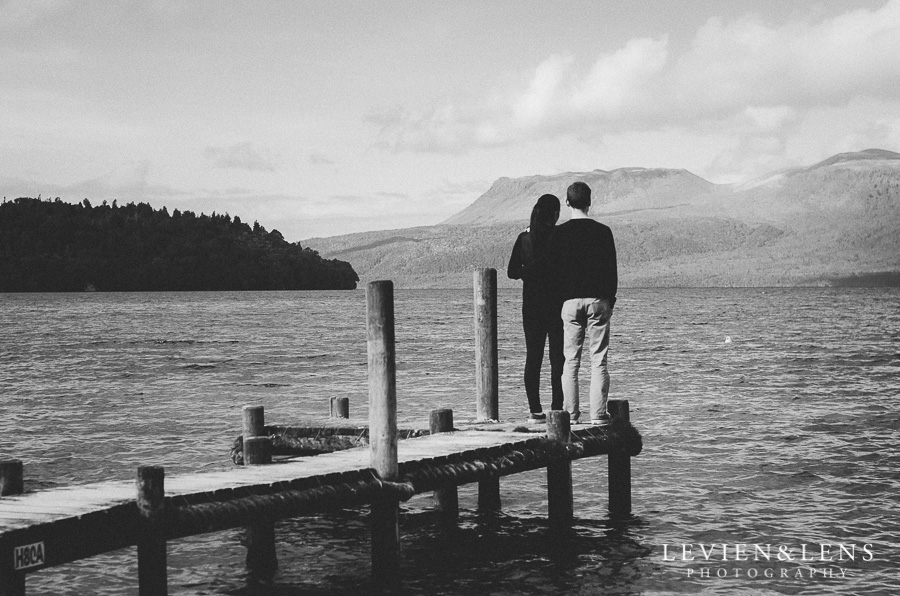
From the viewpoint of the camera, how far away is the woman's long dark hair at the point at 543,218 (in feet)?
40.4

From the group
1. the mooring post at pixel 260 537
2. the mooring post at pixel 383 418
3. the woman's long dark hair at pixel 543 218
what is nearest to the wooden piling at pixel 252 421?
the mooring post at pixel 260 537

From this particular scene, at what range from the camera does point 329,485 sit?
995 centimetres

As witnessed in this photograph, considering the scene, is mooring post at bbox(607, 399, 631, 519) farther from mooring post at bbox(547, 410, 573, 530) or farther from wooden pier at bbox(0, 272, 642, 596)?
mooring post at bbox(547, 410, 573, 530)

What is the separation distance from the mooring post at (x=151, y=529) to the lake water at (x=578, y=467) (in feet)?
8.52

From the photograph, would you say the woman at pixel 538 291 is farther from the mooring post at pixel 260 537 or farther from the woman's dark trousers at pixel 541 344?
the mooring post at pixel 260 537

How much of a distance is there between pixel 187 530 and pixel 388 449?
235 cm

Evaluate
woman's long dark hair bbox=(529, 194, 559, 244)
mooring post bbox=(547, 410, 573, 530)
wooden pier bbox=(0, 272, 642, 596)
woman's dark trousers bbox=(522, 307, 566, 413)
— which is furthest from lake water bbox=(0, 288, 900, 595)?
woman's long dark hair bbox=(529, 194, 559, 244)

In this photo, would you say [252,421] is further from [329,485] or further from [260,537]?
[329,485]

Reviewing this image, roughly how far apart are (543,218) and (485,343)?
250 cm

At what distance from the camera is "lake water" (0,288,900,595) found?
11.6 m

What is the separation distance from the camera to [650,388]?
108 ft

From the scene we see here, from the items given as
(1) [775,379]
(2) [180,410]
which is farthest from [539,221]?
(1) [775,379]

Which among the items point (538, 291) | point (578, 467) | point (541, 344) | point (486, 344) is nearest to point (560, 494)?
point (541, 344)

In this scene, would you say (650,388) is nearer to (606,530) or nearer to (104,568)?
(606,530)
